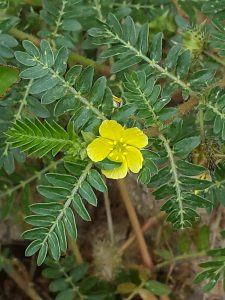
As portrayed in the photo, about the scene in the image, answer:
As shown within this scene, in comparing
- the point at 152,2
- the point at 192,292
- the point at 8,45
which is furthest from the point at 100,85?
the point at 192,292

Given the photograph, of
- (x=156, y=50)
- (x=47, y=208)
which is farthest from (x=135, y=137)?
(x=156, y=50)

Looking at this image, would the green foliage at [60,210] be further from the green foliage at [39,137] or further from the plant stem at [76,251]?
the plant stem at [76,251]

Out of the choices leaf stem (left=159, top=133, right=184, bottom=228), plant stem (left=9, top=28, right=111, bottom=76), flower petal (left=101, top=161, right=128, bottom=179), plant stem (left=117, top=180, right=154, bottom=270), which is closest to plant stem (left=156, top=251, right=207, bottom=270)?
plant stem (left=117, top=180, right=154, bottom=270)

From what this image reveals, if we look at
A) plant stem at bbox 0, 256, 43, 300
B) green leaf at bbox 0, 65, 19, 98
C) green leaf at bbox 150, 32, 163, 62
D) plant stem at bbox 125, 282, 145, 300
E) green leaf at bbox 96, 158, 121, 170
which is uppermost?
green leaf at bbox 150, 32, 163, 62

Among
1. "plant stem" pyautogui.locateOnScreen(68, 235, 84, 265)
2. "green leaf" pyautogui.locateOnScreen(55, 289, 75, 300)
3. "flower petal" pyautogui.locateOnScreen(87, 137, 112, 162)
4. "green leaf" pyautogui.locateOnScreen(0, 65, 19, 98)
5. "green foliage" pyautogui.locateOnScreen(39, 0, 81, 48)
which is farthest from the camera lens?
"plant stem" pyautogui.locateOnScreen(68, 235, 84, 265)

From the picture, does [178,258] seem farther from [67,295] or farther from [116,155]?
[116,155]

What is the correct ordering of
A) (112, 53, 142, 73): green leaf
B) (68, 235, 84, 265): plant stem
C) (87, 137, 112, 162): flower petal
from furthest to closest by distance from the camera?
(68, 235, 84, 265): plant stem
(112, 53, 142, 73): green leaf
(87, 137, 112, 162): flower petal

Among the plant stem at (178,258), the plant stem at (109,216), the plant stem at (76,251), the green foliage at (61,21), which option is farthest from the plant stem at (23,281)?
the green foliage at (61,21)

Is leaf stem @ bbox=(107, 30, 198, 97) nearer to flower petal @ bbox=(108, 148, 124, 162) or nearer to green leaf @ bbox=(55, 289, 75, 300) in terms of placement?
flower petal @ bbox=(108, 148, 124, 162)
